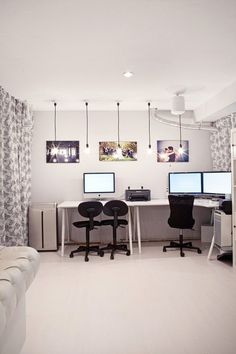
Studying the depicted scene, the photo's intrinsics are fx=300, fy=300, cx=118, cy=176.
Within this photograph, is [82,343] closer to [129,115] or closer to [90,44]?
[90,44]

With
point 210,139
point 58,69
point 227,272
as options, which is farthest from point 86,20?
point 210,139

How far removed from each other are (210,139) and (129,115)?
164 centimetres

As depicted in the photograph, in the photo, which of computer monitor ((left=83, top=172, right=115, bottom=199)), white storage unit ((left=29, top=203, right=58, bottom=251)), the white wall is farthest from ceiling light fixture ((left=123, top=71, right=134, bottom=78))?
white storage unit ((left=29, top=203, right=58, bottom=251))

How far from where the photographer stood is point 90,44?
2.87 m

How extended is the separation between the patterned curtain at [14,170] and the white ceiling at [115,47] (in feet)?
1.14

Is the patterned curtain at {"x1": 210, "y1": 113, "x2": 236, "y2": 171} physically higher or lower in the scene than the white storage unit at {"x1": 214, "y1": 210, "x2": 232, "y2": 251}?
higher

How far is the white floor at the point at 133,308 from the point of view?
7.47 ft

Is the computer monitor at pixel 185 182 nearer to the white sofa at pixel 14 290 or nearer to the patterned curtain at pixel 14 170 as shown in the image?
the patterned curtain at pixel 14 170

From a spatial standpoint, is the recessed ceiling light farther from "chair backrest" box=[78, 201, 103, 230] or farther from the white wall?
the white wall

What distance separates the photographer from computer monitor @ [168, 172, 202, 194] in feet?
17.6

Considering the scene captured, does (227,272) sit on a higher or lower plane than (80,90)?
lower

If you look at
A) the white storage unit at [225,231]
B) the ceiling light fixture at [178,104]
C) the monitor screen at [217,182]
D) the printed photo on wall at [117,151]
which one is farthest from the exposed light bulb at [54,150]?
the white storage unit at [225,231]

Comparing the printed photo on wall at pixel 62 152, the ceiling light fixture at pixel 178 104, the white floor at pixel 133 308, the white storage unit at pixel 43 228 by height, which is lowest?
the white floor at pixel 133 308

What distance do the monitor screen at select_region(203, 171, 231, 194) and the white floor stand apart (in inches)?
47.7
